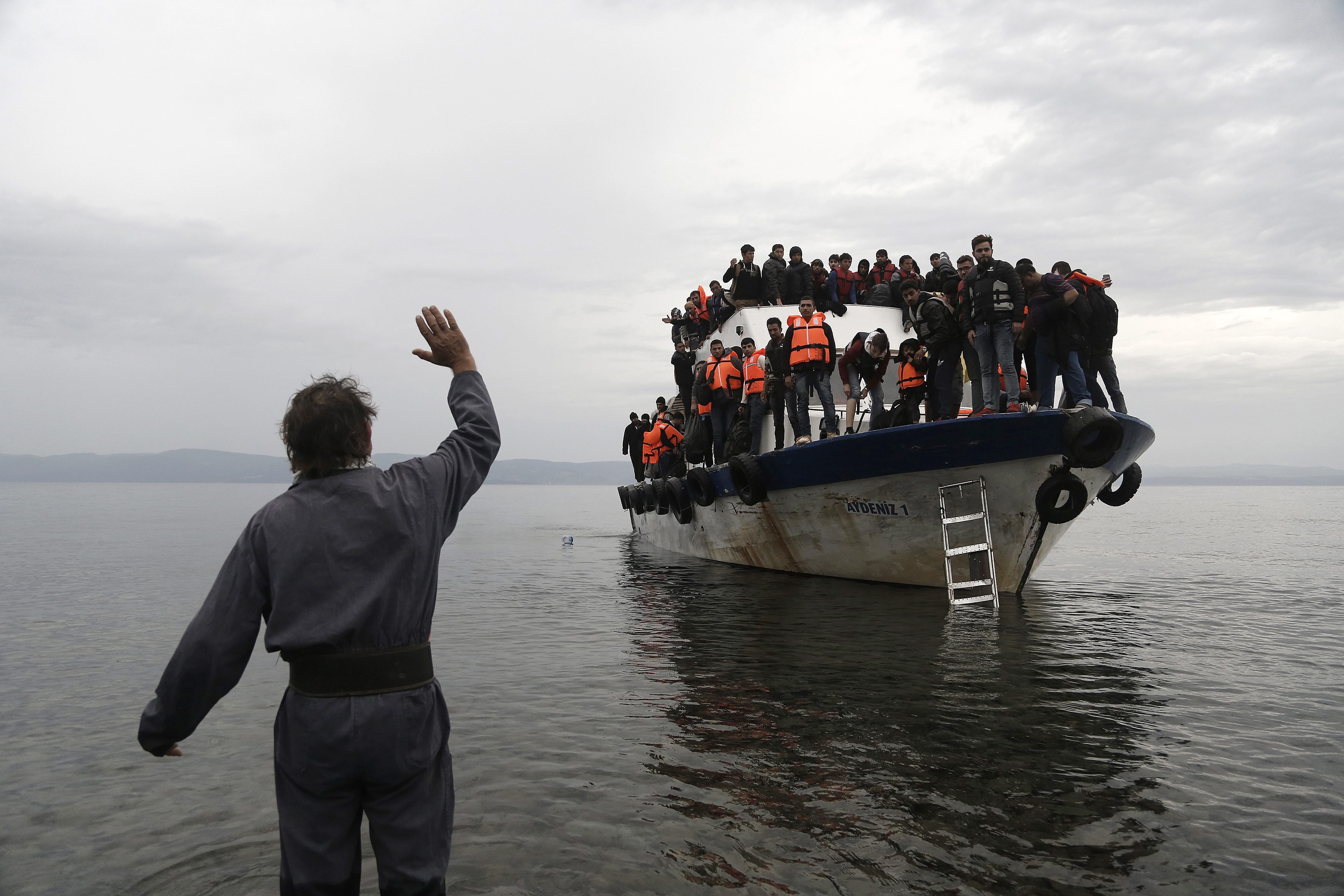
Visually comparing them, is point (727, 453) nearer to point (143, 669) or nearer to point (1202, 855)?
point (143, 669)

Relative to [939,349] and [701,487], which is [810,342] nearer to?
[939,349]

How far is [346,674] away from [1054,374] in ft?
27.2

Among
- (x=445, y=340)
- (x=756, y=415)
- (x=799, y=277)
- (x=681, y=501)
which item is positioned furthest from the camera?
(x=681, y=501)

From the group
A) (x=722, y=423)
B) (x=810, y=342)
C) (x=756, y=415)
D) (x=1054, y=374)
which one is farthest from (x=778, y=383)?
(x=1054, y=374)

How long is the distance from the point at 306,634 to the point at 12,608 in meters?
13.4

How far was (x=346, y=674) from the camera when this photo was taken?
2.07 meters

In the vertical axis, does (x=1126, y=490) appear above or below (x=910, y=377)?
below

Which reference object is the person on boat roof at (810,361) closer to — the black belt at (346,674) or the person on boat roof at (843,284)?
the person on boat roof at (843,284)

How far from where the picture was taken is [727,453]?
13188mm

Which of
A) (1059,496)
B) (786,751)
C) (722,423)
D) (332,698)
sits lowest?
(786,751)

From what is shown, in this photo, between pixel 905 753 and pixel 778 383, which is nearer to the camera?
pixel 905 753

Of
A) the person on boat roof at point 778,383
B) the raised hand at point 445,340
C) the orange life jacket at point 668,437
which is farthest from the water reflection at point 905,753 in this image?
the orange life jacket at point 668,437

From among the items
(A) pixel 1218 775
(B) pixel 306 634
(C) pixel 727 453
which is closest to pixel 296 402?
(B) pixel 306 634

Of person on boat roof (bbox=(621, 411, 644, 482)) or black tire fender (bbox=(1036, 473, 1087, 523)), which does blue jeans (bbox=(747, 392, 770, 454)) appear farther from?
person on boat roof (bbox=(621, 411, 644, 482))
